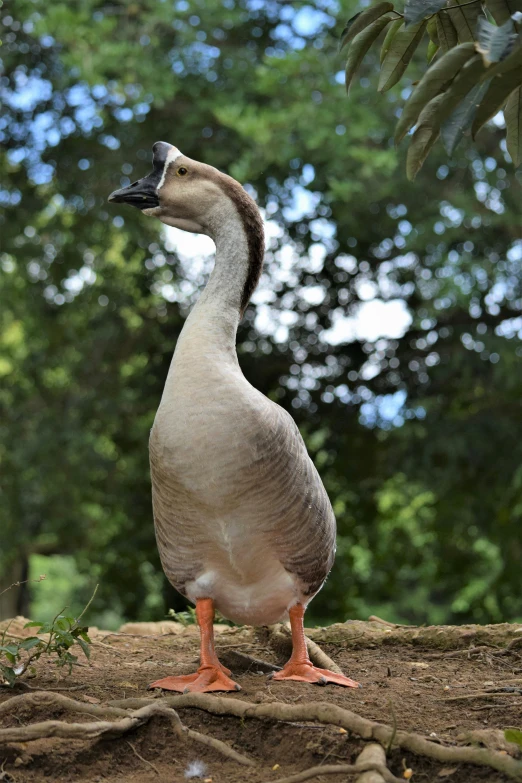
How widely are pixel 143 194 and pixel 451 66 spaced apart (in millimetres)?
2188

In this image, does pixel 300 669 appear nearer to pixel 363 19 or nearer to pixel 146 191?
pixel 146 191

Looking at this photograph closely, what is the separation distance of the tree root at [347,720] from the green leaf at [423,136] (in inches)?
75.2

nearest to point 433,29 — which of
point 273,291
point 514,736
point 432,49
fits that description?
point 432,49

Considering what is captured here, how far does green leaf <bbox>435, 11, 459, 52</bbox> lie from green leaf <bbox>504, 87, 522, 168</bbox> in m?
0.31

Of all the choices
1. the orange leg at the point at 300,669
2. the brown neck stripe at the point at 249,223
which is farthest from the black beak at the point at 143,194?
the orange leg at the point at 300,669

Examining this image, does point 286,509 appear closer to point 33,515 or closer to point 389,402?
point 389,402

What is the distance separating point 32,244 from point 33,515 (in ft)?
12.8

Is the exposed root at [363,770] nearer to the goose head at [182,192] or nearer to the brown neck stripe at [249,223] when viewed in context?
the brown neck stripe at [249,223]

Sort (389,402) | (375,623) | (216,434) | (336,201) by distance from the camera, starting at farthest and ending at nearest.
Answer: (389,402), (336,201), (375,623), (216,434)

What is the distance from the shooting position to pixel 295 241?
11.4 meters

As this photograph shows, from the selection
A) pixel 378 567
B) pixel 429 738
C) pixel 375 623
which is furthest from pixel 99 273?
pixel 429 738

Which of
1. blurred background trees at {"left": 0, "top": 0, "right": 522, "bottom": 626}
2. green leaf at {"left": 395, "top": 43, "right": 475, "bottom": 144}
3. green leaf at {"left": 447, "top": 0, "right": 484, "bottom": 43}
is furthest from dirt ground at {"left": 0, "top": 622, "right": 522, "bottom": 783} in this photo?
blurred background trees at {"left": 0, "top": 0, "right": 522, "bottom": 626}

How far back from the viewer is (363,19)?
3.31m

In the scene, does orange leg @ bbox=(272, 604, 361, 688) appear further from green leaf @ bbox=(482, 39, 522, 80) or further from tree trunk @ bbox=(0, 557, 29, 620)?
tree trunk @ bbox=(0, 557, 29, 620)
